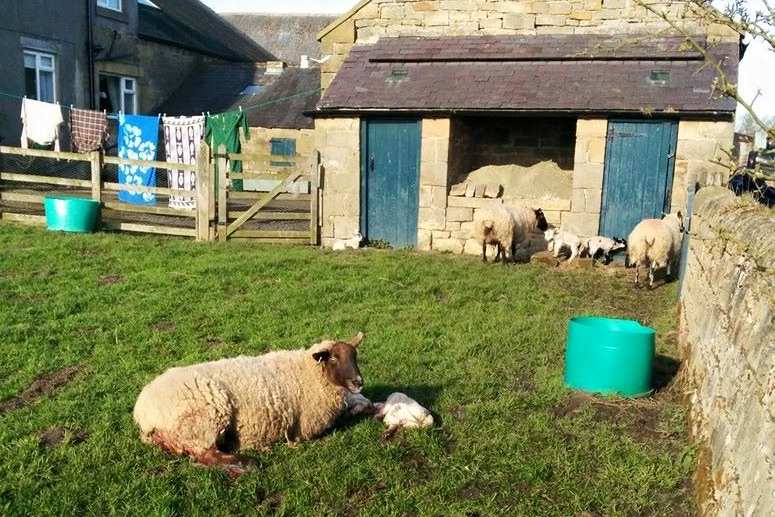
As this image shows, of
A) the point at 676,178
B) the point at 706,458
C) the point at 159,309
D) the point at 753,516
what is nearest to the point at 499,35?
the point at 676,178

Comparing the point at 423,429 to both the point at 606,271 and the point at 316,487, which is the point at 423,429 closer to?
the point at 316,487

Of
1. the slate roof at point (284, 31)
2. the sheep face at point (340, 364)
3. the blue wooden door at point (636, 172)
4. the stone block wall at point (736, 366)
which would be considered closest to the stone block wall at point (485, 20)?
the blue wooden door at point (636, 172)

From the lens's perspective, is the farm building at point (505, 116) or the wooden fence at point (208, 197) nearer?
the farm building at point (505, 116)

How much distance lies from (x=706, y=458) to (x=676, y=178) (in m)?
8.37

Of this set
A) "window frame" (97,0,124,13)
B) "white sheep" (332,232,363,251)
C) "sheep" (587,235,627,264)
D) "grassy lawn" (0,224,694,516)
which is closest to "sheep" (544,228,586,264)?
"sheep" (587,235,627,264)

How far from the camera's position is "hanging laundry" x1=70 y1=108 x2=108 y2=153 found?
1573 centimetres

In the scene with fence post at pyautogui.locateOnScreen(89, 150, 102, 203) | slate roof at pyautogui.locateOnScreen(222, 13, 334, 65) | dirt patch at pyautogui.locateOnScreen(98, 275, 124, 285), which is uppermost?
slate roof at pyautogui.locateOnScreen(222, 13, 334, 65)

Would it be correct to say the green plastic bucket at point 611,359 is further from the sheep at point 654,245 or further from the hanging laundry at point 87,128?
the hanging laundry at point 87,128

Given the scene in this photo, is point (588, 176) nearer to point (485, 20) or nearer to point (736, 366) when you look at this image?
point (485, 20)

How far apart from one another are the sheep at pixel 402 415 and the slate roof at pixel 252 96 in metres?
19.2

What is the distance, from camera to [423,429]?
4758 millimetres

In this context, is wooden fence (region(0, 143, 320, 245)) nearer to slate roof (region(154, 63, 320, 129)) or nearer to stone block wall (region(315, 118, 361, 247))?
stone block wall (region(315, 118, 361, 247))

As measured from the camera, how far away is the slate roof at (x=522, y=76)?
11414mm

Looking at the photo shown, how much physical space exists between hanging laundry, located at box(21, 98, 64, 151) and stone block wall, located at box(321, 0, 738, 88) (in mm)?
6545
